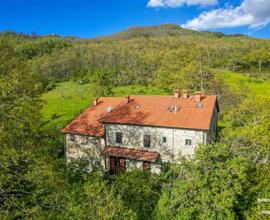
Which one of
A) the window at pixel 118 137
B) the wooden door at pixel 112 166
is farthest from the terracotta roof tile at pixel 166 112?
the wooden door at pixel 112 166

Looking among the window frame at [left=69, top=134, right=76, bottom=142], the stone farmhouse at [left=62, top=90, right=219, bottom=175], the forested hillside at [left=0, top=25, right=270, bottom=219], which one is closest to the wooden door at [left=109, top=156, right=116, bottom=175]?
the stone farmhouse at [left=62, top=90, right=219, bottom=175]

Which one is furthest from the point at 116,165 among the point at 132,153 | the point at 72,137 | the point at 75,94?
the point at 75,94

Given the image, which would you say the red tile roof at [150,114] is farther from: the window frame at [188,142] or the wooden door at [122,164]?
the wooden door at [122,164]

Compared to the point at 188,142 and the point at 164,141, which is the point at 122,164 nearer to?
the point at 164,141

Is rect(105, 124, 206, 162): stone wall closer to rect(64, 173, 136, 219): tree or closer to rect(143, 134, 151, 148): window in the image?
rect(143, 134, 151, 148): window

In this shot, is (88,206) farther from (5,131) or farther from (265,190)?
(265,190)
